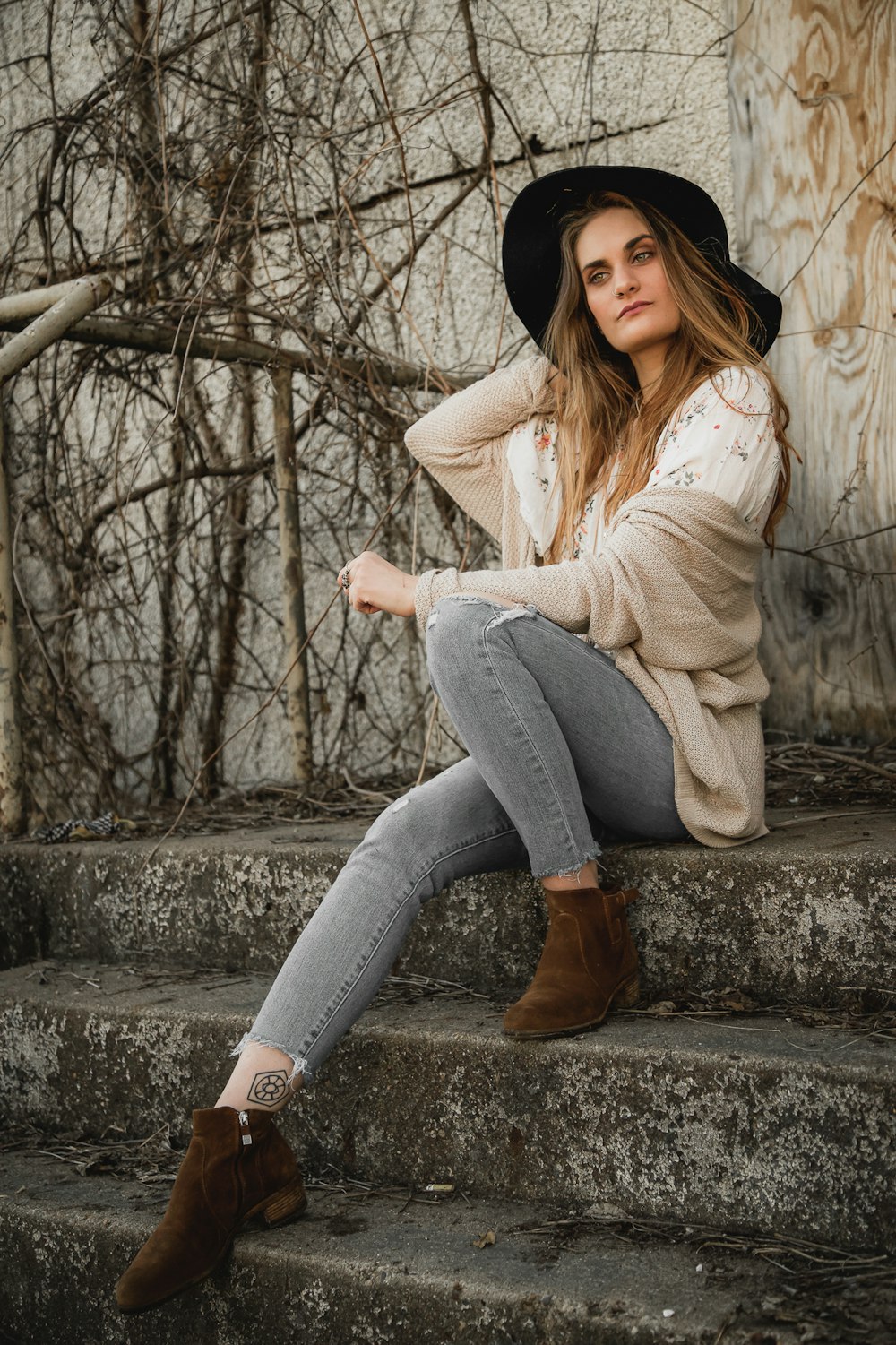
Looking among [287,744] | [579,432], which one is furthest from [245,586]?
[579,432]

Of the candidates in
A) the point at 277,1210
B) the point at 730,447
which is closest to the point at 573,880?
the point at 277,1210

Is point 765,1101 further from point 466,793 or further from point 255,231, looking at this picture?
point 255,231

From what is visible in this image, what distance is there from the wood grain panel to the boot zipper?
163 centimetres

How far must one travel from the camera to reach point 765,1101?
5.27 ft

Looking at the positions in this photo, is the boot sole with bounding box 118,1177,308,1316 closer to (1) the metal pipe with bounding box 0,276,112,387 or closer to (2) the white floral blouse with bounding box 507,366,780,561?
(2) the white floral blouse with bounding box 507,366,780,561

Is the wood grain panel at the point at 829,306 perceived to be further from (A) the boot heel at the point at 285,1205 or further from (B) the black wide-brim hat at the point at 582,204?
(A) the boot heel at the point at 285,1205

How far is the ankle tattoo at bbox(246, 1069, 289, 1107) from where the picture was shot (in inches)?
68.7

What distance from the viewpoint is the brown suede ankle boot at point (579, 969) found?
178 centimetres

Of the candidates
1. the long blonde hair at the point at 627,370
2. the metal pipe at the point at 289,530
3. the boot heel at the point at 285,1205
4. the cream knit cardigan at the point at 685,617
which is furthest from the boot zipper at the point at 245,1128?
the metal pipe at the point at 289,530

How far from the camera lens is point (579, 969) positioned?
1820 mm

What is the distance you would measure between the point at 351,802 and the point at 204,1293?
1359 millimetres

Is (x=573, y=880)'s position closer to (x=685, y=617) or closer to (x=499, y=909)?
(x=499, y=909)

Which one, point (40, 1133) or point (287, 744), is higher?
point (287, 744)

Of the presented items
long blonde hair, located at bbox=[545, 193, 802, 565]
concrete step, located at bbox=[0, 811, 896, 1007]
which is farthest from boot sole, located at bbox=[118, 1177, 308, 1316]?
long blonde hair, located at bbox=[545, 193, 802, 565]
